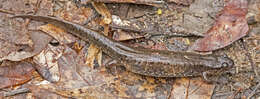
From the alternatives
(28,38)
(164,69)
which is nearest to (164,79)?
(164,69)

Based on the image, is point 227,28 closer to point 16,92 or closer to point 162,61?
point 162,61

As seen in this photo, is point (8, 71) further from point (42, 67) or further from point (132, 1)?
point (132, 1)

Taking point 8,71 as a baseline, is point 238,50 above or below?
above

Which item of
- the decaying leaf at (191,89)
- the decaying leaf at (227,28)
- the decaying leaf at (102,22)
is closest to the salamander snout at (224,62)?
the decaying leaf at (227,28)

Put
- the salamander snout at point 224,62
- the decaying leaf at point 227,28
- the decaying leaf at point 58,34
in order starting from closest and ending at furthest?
1. the salamander snout at point 224,62
2. the decaying leaf at point 227,28
3. the decaying leaf at point 58,34

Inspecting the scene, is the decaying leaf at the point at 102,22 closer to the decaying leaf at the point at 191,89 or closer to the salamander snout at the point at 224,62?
the decaying leaf at the point at 191,89

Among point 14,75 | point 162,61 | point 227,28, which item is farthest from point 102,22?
point 227,28
